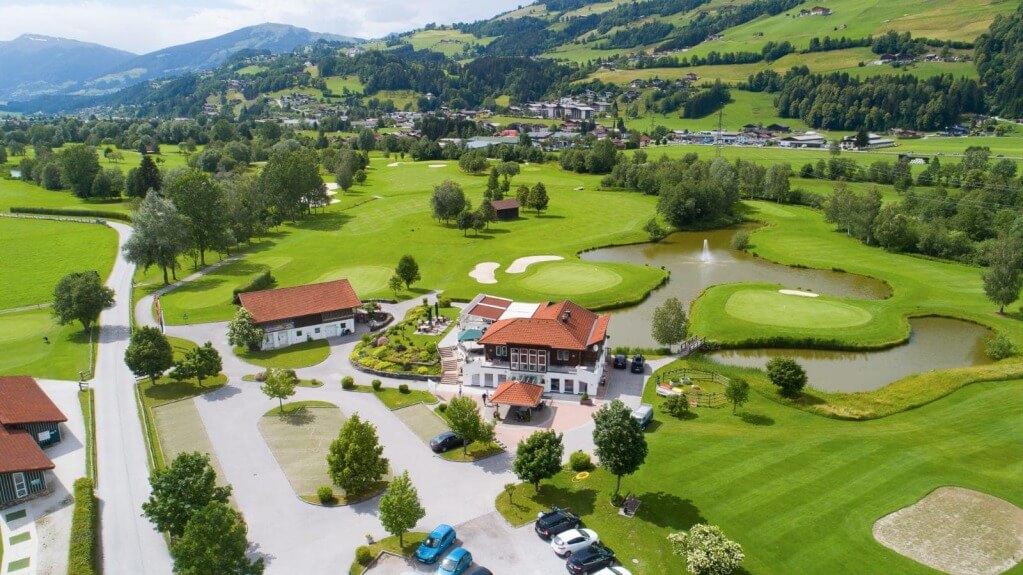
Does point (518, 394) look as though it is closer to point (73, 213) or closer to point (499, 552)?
point (499, 552)

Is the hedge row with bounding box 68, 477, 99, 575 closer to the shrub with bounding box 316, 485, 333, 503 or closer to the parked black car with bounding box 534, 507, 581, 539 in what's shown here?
the shrub with bounding box 316, 485, 333, 503

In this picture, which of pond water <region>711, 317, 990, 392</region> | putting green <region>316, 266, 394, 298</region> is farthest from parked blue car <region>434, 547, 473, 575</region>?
putting green <region>316, 266, 394, 298</region>

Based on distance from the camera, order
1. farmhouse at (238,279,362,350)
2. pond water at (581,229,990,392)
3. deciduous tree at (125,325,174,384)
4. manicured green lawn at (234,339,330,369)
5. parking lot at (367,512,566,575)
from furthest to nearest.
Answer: farmhouse at (238,279,362,350) → manicured green lawn at (234,339,330,369) → pond water at (581,229,990,392) → deciduous tree at (125,325,174,384) → parking lot at (367,512,566,575)

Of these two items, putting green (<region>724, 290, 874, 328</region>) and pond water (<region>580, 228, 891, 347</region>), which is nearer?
putting green (<region>724, 290, 874, 328</region>)

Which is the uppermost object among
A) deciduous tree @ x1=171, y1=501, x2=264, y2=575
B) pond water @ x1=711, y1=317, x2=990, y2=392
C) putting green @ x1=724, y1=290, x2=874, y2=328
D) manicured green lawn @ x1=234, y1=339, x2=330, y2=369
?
deciduous tree @ x1=171, y1=501, x2=264, y2=575

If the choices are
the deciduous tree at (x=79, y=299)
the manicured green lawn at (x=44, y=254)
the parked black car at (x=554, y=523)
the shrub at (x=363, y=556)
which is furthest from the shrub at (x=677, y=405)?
the manicured green lawn at (x=44, y=254)

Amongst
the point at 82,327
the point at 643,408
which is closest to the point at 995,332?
the point at 643,408

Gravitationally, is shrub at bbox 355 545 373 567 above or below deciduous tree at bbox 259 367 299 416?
below
